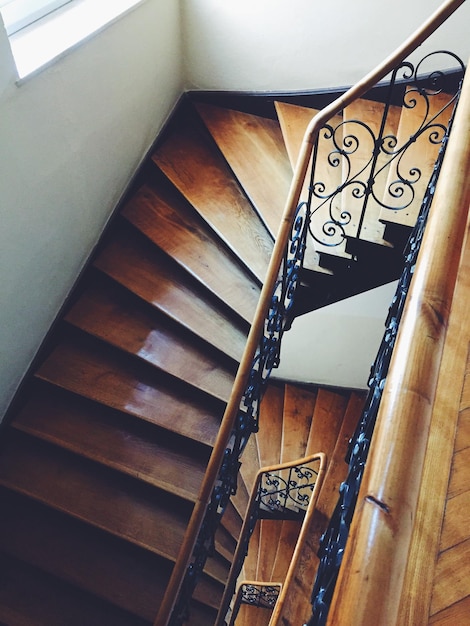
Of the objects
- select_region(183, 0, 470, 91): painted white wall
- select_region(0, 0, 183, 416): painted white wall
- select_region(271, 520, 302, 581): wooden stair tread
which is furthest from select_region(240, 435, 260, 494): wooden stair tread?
select_region(183, 0, 470, 91): painted white wall

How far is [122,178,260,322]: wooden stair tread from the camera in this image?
345 cm

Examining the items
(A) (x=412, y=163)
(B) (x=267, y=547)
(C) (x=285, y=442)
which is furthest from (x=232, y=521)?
(A) (x=412, y=163)

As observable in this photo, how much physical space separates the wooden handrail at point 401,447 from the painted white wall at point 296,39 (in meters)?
3.15

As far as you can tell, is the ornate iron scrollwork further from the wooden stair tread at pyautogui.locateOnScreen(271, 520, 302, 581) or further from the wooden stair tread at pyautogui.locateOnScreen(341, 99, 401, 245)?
the wooden stair tread at pyautogui.locateOnScreen(341, 99, 401, 245)

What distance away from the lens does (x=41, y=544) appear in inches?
118

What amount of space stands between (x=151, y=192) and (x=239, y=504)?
3051 millimetres

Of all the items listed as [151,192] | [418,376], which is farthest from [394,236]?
[418,376]

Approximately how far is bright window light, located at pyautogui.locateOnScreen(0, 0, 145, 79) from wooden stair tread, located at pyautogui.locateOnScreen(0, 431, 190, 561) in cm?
217

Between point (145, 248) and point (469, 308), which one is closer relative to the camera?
point (469, 308)

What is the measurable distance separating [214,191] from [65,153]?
3.84ft

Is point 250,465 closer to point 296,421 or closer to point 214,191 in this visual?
point 296,421

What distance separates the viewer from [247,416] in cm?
278

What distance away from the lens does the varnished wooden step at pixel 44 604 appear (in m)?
2.79

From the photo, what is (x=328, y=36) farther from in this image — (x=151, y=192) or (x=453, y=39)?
(x=151, y=192)
